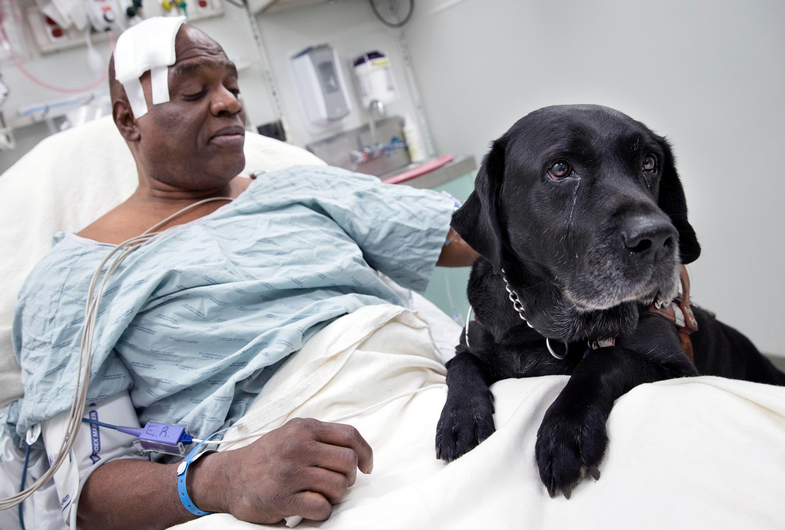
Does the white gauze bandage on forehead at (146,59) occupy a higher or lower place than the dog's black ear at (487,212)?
higher

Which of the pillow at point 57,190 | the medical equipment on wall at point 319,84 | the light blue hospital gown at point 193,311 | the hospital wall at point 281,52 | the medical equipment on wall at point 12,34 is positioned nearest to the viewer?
the light blue hospital gown at point 193,311

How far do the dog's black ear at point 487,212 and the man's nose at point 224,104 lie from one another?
27.5 inches

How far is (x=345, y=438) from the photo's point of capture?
28.5 inches

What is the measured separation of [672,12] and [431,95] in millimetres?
1285

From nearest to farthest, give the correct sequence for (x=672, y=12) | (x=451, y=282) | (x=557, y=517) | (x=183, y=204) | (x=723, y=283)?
(x=557, y=517) → (x=183, y=204) → (x=672, y=12) → (x=723, y=283) → (x=451, y=282)

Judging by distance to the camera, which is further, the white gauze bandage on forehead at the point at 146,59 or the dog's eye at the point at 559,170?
the white gauze bandage on forehead at the point at 146,59

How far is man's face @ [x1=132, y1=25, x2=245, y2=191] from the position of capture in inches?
50.6

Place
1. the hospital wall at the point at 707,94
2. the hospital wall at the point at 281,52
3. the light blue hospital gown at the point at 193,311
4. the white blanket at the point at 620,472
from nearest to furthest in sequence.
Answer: the white blanket at the point at 620,472
the light blue hospital gown at the point at 193,311
the hospital wall at the point at 707,94
the hospital wall at the point at 281,52

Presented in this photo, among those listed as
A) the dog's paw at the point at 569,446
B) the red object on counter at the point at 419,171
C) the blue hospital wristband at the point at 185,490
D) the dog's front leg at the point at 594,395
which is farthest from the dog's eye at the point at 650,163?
the red object on counter at the point at 419,171

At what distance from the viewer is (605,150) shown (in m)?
0.74

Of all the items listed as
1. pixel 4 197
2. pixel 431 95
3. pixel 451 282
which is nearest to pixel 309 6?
pixel 431 95

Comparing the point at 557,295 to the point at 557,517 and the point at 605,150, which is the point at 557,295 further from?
the point at 557,517

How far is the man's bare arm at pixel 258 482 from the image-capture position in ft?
2.24

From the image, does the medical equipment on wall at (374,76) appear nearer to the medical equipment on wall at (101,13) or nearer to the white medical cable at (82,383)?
the medical equipment on wall at (101,13)
